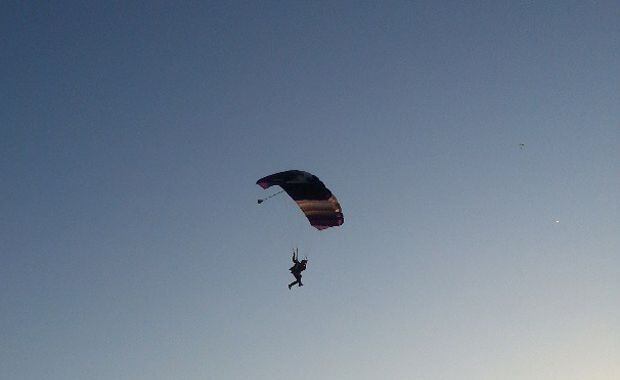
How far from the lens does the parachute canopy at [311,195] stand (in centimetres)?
2727

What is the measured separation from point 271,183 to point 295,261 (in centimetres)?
456

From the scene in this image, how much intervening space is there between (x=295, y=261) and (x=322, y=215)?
8.51 ft

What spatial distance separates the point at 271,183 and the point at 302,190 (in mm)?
1415

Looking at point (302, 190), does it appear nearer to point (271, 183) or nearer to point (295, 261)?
point (271, 183)

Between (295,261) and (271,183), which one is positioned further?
(295,261)

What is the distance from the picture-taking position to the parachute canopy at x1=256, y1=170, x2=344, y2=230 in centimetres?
2727

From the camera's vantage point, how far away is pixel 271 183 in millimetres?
27391

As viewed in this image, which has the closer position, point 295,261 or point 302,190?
point 302,190

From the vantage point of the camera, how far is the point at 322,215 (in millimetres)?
29250

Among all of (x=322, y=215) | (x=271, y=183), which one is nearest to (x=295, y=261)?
(x=322, y=215)

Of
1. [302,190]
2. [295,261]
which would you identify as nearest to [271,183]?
[302,190]

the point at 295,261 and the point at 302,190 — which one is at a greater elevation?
the point at 302,190

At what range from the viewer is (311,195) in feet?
92.5

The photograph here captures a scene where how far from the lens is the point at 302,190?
2800 centimetres
